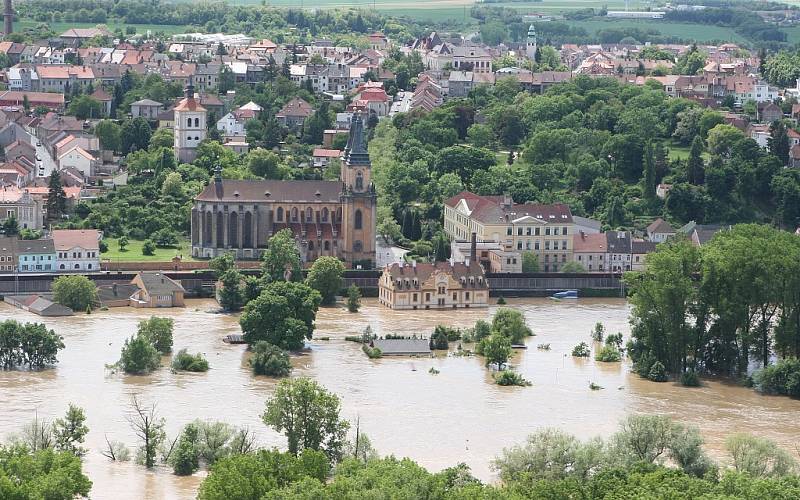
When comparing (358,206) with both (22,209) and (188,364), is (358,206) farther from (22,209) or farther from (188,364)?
(188,364)

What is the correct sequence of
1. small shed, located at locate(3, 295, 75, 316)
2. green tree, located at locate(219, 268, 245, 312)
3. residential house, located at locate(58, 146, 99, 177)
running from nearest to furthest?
1. small shed, located at locate(3, 295, 75, 316)
2. green tree, located at locate(219, 268, 245, 312)
3. residential house, located at locate(58, 146, 99, 177)

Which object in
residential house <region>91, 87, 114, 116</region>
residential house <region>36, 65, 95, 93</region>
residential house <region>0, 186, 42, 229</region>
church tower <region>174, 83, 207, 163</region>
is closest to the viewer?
residential house <region>0, 186, 42, 229</region>

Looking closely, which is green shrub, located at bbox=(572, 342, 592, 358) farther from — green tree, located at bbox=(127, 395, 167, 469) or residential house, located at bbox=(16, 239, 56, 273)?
residential house, located at bbox=(16, 239, 56, 273)

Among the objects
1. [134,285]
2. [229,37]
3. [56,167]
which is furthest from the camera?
[229,37]

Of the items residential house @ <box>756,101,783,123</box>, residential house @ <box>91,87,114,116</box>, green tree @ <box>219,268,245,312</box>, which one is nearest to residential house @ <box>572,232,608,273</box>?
green tree @ <box>219,268,245,312</box>

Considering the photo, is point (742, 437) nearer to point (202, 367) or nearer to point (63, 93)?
point (202, 367)

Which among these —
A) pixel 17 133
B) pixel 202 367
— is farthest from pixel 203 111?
pixel 202 367

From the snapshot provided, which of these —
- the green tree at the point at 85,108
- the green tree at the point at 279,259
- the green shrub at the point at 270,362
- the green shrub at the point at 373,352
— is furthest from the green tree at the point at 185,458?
the green tree at the point at 85,108

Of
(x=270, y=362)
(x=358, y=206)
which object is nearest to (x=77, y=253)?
(x=358, y=206)
